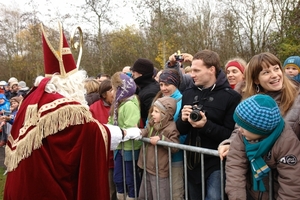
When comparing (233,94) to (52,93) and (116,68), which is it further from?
(116,68)

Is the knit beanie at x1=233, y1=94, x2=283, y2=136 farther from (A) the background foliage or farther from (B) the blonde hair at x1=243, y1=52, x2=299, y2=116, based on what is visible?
(A) the background foliage

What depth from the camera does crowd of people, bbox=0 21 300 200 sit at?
2031mm

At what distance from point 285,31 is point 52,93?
18405mm

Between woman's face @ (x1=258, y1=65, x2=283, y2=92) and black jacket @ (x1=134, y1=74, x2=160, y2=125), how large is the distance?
1.85 metres

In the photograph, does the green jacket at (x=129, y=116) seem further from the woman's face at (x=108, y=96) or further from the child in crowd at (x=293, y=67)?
the child in crowd at (x=293, y=67)

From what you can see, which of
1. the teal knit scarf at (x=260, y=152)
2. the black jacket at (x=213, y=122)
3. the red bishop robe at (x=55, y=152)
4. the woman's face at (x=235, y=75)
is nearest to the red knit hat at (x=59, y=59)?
the red bishop robe at (x=55, y=152)

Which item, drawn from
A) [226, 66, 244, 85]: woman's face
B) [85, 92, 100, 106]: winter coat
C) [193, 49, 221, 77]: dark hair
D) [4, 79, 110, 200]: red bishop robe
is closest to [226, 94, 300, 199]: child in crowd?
Answer: [193, 49, 221, 77]: dark hair

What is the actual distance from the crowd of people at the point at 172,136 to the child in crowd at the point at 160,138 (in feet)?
0.03

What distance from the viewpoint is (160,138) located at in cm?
316

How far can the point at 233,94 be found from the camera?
2771mm

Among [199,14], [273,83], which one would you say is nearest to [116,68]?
[199,14]

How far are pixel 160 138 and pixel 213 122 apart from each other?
0.66 metres

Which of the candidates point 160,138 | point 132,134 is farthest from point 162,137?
point 132,134

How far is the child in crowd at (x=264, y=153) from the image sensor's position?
1941 millimetres
